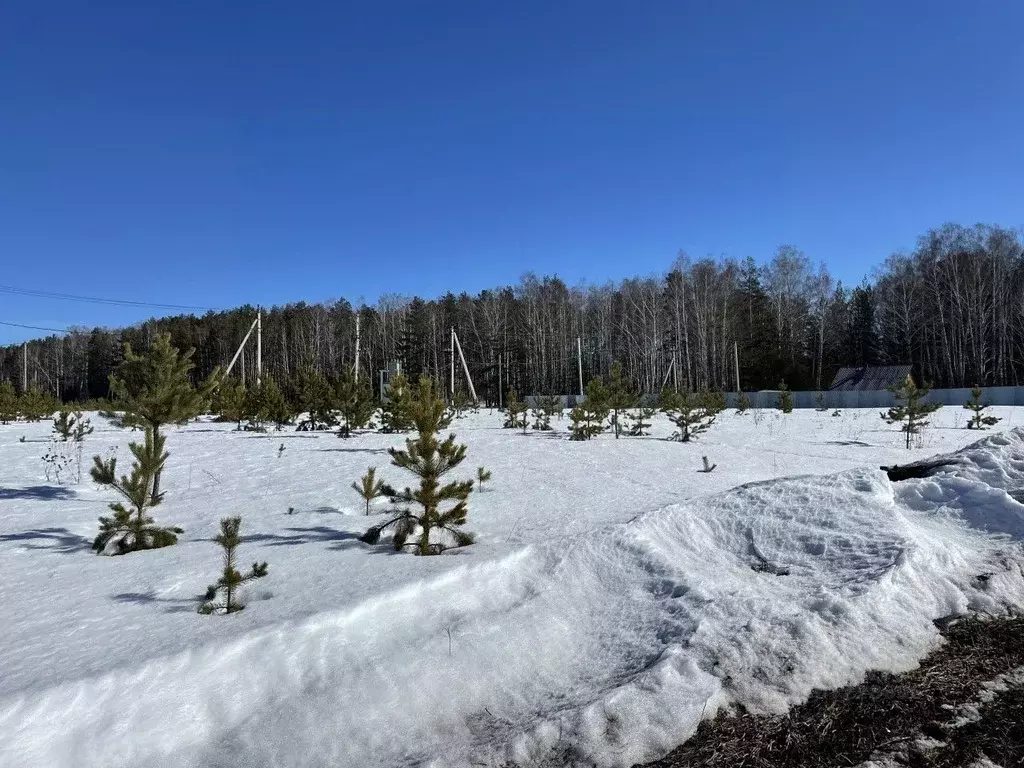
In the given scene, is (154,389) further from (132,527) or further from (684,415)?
(684,415)

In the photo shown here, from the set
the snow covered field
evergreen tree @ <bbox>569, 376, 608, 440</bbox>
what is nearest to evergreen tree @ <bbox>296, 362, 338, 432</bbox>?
evergreen tree @ <bbox>569, 376, 608, 440</bbox>

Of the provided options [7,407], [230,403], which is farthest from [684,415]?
[7,407]

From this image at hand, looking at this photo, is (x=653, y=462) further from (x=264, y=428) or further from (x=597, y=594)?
(x=264, y=428)

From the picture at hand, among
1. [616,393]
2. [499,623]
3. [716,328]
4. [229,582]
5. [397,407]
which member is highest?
[716,328]

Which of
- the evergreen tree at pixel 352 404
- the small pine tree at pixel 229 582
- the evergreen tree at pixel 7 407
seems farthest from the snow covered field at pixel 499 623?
the evergreen tree at pixel 7 407

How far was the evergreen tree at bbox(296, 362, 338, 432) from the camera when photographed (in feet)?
62.2

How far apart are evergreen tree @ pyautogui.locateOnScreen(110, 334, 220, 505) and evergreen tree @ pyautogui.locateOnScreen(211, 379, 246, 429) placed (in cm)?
1336

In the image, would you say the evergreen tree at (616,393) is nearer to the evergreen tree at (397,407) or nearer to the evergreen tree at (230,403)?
the evergreen tree at (397,407)

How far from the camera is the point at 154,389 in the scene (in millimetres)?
7871

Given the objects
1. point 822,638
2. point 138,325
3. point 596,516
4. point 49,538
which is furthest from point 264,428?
point 138,325

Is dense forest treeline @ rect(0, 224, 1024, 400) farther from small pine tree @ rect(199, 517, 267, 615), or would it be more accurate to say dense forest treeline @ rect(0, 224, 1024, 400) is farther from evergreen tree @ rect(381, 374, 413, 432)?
small pine tree @ rect(199, 517, 267, 615)

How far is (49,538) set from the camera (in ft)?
22.4

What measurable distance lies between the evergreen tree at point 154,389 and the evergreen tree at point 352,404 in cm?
877

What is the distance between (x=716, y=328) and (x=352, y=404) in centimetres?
3667
